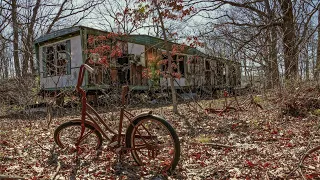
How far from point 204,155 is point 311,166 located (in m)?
1.46

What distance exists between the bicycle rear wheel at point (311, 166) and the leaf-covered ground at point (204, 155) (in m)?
0.13

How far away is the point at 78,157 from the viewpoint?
13.0 ft

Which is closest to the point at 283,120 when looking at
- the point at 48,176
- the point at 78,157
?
the point at 78,157

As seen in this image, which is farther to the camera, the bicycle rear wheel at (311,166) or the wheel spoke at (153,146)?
the wheel spoke at (153,146)

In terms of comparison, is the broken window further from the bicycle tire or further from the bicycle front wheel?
the bicycle front wheel

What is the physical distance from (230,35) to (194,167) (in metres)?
8.63

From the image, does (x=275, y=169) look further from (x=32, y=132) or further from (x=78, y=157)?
(x=32, y=132)

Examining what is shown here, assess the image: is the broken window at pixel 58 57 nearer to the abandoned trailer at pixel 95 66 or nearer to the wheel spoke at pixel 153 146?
the abandoned trailer at pixel 95 66

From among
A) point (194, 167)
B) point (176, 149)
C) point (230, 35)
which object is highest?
point (230, 35)

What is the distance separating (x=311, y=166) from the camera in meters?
3.27

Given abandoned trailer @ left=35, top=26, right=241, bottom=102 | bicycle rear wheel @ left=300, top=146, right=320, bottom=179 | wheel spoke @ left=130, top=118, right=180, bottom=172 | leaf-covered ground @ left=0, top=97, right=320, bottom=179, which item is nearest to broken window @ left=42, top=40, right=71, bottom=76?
abandoned trailer @ left=35, top=26, right=241, bottom=102

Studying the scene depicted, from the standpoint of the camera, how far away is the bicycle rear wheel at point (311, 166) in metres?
2.95

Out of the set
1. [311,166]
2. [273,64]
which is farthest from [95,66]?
[311,166]

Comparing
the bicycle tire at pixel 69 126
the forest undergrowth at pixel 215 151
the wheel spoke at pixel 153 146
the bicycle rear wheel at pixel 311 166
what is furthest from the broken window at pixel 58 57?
the bicycle rear wheel at pixel 311 166
